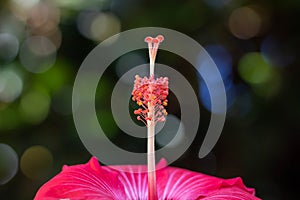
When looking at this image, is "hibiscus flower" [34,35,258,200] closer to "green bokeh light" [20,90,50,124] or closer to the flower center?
the flower center

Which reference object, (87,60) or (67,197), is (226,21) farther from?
(67,197)

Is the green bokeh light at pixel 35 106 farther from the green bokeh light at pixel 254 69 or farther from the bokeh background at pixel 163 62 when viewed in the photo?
the green bokeh light at pixel 254 69

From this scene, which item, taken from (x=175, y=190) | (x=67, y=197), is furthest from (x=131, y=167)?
(x=67, y=197)

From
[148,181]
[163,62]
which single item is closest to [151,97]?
[148,181]

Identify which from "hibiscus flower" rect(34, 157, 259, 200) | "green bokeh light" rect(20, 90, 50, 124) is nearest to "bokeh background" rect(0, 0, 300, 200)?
"green bokeh light" rect(20, 90, 50, 124)

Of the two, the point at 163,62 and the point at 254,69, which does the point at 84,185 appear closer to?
the point at 163,62

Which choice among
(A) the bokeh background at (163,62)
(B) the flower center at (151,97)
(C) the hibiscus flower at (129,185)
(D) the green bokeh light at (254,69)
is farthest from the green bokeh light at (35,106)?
(D) the green bokeh light at (254,69)
